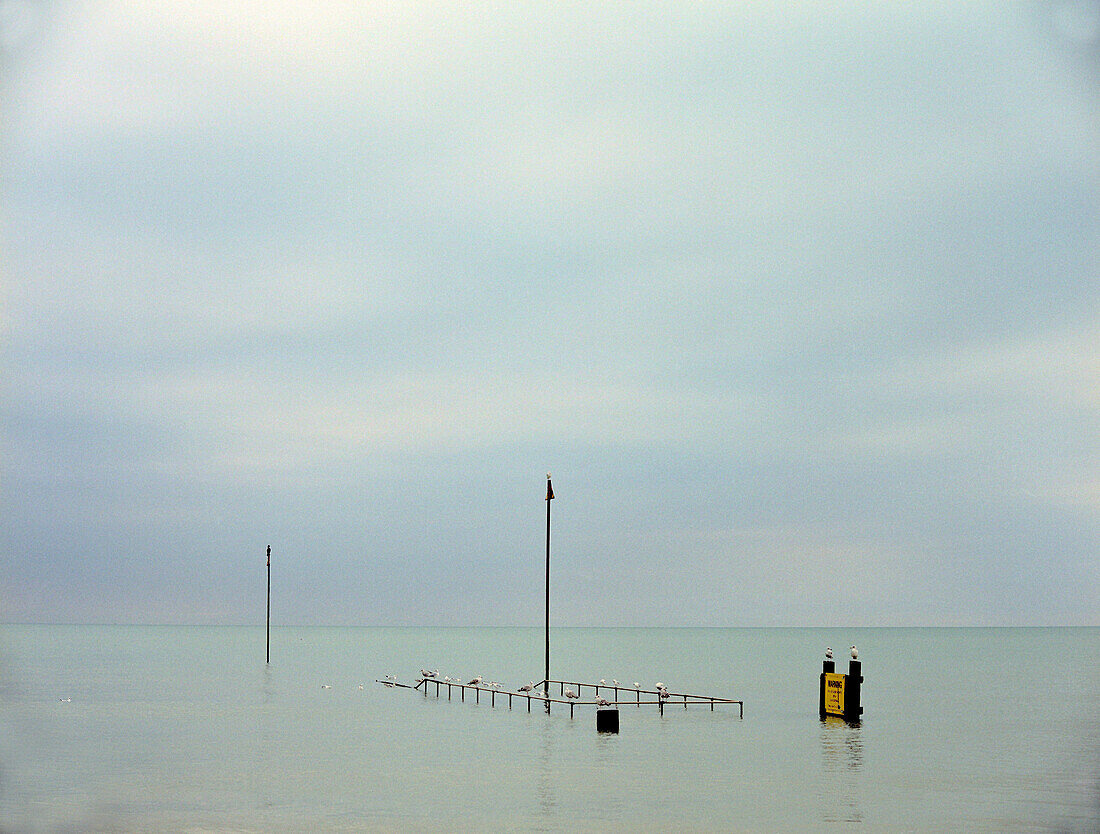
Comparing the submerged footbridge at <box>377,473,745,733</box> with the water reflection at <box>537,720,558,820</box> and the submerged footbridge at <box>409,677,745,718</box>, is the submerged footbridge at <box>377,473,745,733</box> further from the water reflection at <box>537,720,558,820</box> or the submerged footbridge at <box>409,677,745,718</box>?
the water reflection at <box>537,720,558,820</box>

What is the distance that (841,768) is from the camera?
129 ft

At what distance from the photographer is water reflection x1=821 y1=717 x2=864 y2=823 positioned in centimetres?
3106

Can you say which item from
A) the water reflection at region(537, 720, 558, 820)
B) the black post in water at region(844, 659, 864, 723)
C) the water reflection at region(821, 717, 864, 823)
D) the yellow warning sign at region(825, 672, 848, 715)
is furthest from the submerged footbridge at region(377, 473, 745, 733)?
the water reflection at region(821, 717, 864, 823)

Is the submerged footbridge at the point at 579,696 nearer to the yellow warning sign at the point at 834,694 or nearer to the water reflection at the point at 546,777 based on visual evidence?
the water reflection at the point at 546,777

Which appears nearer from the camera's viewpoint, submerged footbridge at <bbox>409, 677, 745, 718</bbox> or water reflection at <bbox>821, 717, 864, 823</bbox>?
water reflection at <bbox>821, 717, 864, 823</bbox>

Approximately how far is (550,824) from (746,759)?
15.0 m

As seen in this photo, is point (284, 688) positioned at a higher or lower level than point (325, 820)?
lower

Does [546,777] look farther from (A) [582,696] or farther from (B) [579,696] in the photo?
(A) [582,696]

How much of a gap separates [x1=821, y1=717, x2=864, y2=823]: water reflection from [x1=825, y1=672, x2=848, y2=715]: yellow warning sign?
0.46 meters

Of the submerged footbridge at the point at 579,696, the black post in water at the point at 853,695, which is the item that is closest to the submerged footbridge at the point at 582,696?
the submerged footbridge at the point at 579,696

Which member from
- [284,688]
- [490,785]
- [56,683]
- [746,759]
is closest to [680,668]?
[284,688]

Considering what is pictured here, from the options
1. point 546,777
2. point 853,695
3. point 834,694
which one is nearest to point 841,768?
point 546,777

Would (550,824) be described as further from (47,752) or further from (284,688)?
(284,688)

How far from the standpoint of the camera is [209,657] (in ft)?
476
